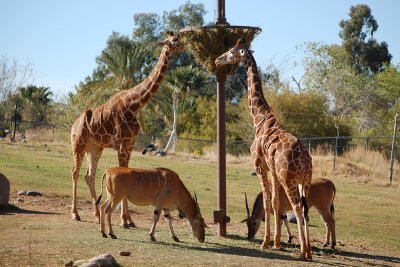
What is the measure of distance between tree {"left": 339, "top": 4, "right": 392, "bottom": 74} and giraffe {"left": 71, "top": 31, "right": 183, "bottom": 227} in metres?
59.5

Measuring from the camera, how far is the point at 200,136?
55.1m

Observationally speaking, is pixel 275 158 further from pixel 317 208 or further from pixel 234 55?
pixel 234 55

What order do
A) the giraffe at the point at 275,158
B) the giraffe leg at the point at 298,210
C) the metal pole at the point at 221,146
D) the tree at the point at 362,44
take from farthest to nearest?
the tree at the point at 362,44
the metal pole at the point at 221,146
the giraffe at the point at 275,158
the giraffe leg at the point at 298,210

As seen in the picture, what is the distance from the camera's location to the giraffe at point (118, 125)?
48.4 ft

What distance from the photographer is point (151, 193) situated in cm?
1320

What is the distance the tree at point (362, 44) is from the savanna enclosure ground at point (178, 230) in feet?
149

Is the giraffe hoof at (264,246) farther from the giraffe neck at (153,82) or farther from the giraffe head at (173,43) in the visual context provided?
the giraffe head at (173,43)

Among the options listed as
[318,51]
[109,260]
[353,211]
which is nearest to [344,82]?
[318,51]

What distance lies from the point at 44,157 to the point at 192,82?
2444 centimetres

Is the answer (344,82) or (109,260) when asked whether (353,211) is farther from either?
(344,82)

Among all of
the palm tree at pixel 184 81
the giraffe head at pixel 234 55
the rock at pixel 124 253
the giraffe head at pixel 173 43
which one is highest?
the palm tree at pixel 184 81

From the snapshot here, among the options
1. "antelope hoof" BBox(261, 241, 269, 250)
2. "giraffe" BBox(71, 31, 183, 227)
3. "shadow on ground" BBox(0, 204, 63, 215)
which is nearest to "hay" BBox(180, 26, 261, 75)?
"giraffe" BBox(71, 31, 183, 227)

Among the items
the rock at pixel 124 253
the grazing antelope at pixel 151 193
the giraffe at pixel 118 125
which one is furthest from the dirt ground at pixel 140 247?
the giraffe at pixel 118 125

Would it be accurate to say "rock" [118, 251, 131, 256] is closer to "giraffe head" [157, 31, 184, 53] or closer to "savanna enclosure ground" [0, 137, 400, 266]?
"savanna enclosure ground" [0, 137, 400, 266]
